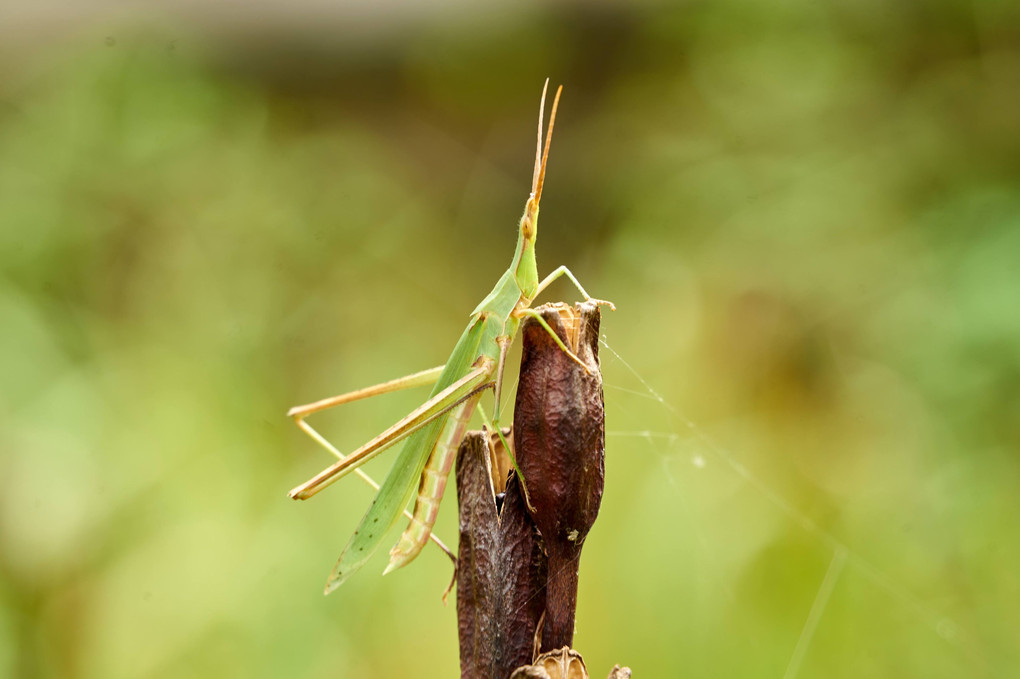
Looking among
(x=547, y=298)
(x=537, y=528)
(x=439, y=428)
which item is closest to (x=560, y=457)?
(x=537, y=528)

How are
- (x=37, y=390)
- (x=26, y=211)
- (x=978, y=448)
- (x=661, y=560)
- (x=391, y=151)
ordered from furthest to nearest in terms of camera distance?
1. (x=391, y=151)
2. (x=26, y=211)
3. (x=37, y=390)
4. (x=661, y=560)
5. (x=978, y=448)

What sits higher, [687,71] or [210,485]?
[687,71]

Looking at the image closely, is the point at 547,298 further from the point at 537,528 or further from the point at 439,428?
the point at 537,528

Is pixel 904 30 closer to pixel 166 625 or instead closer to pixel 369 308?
pixel 369 308

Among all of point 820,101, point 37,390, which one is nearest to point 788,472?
point 820,101

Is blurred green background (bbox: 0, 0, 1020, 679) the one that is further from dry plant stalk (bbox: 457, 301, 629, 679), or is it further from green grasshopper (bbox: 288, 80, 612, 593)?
dry plant stalk (bbox: 457, 301, 629, 679)

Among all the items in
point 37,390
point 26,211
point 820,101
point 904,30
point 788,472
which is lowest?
point 37,390

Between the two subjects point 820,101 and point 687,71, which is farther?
point 687,71

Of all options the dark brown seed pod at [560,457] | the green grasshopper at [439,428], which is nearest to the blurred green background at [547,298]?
the green grasshopper at [439,428]
